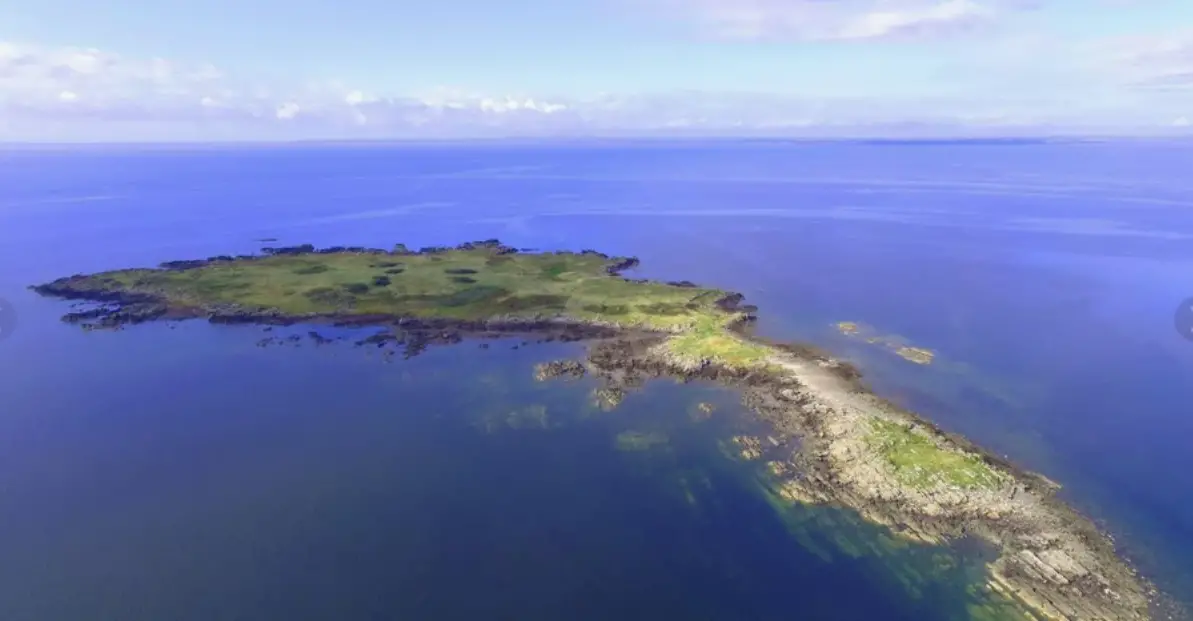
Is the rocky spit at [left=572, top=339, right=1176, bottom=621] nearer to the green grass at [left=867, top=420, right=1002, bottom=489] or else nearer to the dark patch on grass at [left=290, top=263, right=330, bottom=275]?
the green grass at [left=867, top=420, right=1002, bottom=489]

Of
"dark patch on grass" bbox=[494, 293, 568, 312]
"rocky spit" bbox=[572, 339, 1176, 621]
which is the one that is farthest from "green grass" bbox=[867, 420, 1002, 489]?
"dark patch on grass" bbox=[494, 293, 568, 312]

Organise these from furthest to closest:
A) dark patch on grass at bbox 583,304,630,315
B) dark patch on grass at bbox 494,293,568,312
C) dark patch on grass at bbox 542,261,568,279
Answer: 1. dark patch on grass at bbox 542,261,568,279
2. dark patch on grass at bbox 494,293,568,312
3. dark patch on grass at bbox 583,304,630,315

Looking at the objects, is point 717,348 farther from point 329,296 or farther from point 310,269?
point 310,269

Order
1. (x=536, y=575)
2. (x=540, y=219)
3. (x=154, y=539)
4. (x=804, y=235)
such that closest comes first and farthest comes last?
(x=536, y=575) → (x=154, y=539) → (x=804, y=235) → (x=540, y=219)

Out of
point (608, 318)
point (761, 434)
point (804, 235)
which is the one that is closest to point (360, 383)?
point (608, 318)

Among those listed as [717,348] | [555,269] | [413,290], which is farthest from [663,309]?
[413,290]

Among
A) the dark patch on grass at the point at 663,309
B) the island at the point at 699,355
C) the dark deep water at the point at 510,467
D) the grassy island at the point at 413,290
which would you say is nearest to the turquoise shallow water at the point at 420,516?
the dark deep water at the point at 510,467

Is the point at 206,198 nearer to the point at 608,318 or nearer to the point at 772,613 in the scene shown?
the point at 608,318
